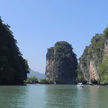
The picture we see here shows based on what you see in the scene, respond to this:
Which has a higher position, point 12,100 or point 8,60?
point 8,60

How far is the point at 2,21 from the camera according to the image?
9506 centimetres

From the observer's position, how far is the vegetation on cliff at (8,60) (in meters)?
80.7

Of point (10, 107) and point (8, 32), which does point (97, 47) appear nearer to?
point (8, 32)

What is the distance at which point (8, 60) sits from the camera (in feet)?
287

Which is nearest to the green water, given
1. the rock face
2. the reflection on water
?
the reflection on water

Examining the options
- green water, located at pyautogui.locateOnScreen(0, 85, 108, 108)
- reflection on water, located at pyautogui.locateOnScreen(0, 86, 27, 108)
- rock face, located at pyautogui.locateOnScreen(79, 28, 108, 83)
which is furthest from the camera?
rock face, located at pyautogui.locateOnScreen(79, 28, 108, 83)

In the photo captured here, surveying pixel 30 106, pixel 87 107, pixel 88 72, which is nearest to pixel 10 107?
pixel 30 106

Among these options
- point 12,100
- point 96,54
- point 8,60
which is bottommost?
point 12,100

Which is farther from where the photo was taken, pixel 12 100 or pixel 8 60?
pixel 8 60

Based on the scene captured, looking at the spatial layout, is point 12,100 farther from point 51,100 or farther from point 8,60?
point 8,60

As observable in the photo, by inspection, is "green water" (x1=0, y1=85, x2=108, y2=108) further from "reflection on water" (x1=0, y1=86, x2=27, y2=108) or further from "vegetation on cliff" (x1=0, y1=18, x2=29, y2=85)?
"vegetation on cliff" (x1=0, y1=18, x2=29, y2=85)

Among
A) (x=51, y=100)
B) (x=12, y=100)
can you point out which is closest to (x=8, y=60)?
(x=51, y=100)

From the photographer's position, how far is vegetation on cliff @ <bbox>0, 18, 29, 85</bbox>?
80.7 meters

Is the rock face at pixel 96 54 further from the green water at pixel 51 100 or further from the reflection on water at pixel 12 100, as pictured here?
the reflection on water at pixel 12 100
